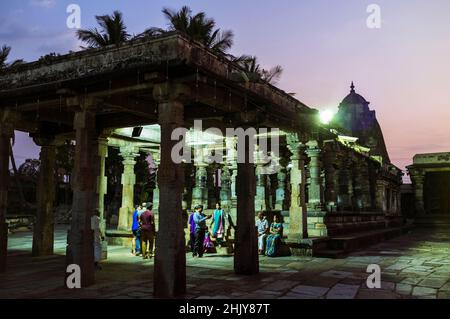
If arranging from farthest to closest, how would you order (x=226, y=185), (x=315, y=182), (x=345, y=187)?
(x=226, y=185), (x=345, y=187), (x=315, y=182)

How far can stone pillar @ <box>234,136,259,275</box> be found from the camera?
9.10 m

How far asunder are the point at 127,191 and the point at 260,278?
8.54 meters

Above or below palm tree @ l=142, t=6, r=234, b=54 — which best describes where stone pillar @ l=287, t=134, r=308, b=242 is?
below

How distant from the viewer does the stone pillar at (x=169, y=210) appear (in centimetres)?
690

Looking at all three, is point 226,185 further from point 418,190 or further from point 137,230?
point 418,190

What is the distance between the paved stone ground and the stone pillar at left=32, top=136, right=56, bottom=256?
0.52 metres

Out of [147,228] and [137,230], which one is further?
[137,230]

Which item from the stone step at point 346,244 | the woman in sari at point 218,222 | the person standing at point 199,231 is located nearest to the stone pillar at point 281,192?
the stone step at point 346,244

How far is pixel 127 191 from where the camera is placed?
15.7 metres

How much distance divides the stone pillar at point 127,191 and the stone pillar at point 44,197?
11.2 feet

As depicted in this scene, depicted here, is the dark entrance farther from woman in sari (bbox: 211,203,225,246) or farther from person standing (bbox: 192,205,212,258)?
person standing (bbox: 192,205,212,258)

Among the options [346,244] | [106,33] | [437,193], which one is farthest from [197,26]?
[437,193]

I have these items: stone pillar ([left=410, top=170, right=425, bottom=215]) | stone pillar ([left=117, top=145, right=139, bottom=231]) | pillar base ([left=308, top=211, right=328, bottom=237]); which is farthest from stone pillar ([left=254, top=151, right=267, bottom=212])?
stone pillar ([left=410, top=170, right=425, bottom=215])

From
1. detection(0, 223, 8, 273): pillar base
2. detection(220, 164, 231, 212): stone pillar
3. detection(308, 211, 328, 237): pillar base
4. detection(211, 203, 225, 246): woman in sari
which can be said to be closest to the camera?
detection(0, 223, 8, 273): pillar base
